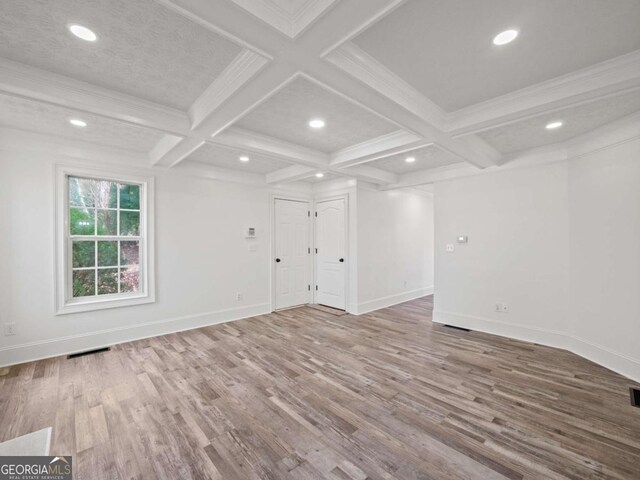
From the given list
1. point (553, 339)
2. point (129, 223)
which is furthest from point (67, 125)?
point (553, 339)

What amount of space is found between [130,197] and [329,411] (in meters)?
3.82

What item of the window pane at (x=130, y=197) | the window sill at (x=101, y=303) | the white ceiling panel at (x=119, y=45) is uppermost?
the white ceiling panel at (x=119, y=45)

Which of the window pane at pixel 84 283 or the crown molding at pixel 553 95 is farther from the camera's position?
the window pane at pixel 84 283

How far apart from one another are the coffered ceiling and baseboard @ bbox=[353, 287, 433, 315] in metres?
3.00

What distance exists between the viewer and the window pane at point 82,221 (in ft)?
11.5

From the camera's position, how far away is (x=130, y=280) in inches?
156

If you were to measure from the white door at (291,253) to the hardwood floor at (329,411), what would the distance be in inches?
75.2

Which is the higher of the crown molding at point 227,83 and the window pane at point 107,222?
the crown molding at point 227,83

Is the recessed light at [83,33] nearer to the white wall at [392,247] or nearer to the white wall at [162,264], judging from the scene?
the white wall at [162,264]

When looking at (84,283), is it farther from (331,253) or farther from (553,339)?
(553,339)

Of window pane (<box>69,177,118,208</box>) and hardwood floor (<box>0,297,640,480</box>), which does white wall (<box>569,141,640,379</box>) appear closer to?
hardwood floor (<box>0,297,640,480</box>)

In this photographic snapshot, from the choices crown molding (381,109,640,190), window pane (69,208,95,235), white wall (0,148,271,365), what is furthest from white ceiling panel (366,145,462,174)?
window pane (69,208,95,235)

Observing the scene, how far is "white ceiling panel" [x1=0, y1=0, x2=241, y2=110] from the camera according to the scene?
1543 millimetres

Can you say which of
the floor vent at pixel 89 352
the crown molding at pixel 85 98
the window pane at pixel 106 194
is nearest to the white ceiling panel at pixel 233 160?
the crown molding at pixel 85 98
